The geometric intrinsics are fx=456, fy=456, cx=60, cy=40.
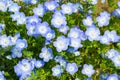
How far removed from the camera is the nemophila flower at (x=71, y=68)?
4178 millimetres

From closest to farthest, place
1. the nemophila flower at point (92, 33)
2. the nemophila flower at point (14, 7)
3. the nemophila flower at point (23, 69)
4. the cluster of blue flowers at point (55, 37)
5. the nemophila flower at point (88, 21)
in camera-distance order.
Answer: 1. the nemophila flower at point (23, 69)
2. the cluster of blue flowers at point (55, 37)
3. the nemophila flower at point (92, 33)
4. the nemophila flower at point (88, 21)
5. the nemophila flower at point (14, 7)

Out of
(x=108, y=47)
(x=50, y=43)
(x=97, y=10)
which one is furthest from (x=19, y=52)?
(x=97, y=10)

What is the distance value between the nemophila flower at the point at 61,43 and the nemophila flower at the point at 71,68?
16 cm

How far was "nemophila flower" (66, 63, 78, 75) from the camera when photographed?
4.18 meters

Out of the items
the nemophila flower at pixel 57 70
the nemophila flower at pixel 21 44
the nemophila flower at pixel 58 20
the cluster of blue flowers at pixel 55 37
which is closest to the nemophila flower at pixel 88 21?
the cluster of blue flowers at pixel 55 37

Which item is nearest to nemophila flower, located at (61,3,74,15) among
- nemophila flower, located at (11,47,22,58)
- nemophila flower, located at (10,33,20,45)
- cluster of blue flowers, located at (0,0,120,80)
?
cluster of blue flowers, located at (0,0,120,80)

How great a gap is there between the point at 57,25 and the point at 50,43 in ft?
0.62

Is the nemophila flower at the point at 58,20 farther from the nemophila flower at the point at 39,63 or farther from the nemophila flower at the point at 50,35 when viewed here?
the nemophila flower at the point at 39,63

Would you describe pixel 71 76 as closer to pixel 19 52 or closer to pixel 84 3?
pixel 19 52

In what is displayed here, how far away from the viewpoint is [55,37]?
4449 mm

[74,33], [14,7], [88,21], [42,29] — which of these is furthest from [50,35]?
[14,7]

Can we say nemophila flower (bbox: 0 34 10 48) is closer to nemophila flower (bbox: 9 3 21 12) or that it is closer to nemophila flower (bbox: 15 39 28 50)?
nemophila flower (bbox: 15 39 28 50)

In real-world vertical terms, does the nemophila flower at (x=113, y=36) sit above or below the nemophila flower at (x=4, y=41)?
above

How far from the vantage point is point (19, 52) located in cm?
426
